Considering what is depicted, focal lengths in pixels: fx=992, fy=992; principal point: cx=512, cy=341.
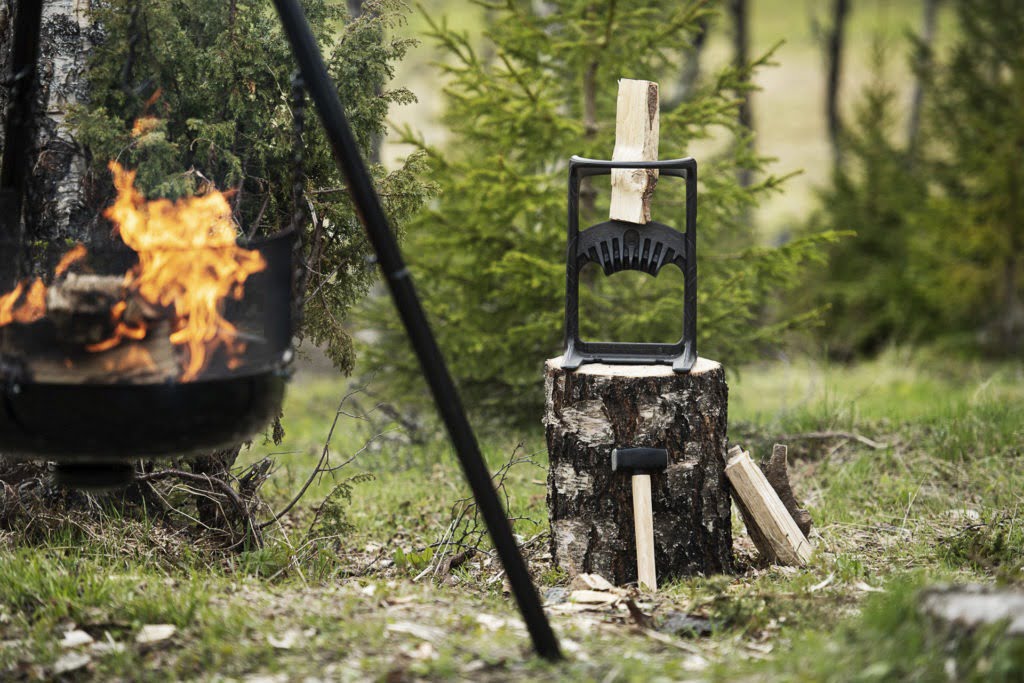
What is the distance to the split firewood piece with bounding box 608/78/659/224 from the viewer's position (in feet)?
13.5

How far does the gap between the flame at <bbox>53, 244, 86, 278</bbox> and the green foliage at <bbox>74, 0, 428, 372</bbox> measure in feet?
1.66

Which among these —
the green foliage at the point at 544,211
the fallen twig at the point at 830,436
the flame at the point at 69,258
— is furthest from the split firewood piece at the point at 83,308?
the fallen twig at the point at 830,436

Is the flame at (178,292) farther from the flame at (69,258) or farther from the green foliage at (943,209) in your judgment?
the green foliage at (943,209)

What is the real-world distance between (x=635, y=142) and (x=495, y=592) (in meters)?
1.94

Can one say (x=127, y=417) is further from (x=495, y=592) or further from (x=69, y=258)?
(x=495, y=592)

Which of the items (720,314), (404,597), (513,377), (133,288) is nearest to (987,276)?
(720,314)

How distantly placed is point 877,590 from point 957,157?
25.8 ft

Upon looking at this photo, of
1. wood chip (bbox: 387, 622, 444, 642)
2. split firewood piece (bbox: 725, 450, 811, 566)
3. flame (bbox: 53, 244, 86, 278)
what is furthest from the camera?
split firewood piece (bbox: 725, 450, 811, 566)

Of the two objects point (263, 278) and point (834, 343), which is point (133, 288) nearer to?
point (263, 278)

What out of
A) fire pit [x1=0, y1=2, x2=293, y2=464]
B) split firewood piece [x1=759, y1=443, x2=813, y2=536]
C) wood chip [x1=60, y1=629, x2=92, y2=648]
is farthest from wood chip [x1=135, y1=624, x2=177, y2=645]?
split firewood piece [x1=759, y1=443, x2=813, y2=536]

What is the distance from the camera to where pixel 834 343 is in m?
11.0

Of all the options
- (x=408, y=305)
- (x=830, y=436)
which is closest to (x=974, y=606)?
(x=408, y=305)

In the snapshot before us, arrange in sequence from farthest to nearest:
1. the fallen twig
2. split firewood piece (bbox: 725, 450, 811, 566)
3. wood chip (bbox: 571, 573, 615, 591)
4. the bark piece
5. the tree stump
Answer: the fallen twig → split firewood piece (bbox: 725, 450, 811, 566) → the tree stump → wood chip (bbox: 571, 573, 615, 591) → the bark piece

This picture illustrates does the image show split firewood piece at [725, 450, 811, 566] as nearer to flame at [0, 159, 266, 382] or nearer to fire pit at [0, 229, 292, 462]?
fire pit at [0, 229, 292, 462]
